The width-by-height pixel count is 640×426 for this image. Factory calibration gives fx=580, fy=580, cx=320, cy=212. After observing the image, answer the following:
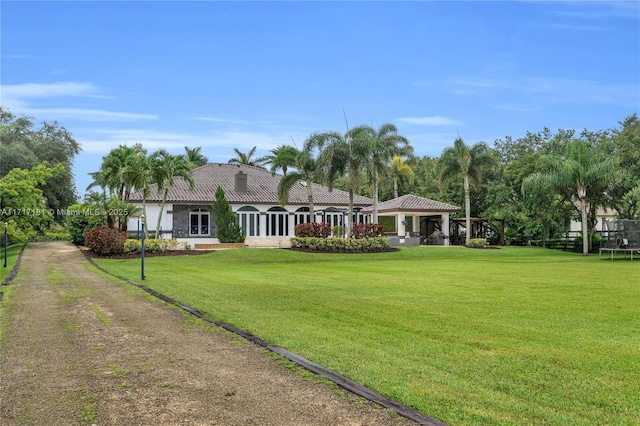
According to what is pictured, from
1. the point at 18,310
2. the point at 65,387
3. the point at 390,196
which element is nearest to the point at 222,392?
the point at 65,387

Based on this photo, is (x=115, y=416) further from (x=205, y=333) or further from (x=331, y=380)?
(x=205, y=333)

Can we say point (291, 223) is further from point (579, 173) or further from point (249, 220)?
point (579, 173)

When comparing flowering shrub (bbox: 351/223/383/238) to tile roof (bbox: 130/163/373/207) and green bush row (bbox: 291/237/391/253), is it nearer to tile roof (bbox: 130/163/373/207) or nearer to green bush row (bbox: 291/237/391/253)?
green bush row (bbox: 291/237/391/253)

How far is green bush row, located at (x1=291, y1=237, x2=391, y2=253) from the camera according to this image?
33375 mm

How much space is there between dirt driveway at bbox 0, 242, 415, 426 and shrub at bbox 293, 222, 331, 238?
79.7 feet

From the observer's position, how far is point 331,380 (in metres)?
5.77

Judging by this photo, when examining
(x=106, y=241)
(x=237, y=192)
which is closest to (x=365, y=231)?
(x=237, y=192)

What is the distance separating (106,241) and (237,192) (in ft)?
47.2

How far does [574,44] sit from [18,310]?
53.7ft

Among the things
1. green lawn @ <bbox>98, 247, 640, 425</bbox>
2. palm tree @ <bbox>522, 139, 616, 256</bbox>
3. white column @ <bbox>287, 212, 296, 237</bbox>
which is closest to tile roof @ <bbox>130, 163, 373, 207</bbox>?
white column @ <bbox>287, 212, 296, 237</bbox>

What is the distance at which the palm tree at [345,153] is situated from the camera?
33.2 m

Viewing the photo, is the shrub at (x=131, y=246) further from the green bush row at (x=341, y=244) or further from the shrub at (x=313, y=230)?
the shrub at (x=313, y=230)

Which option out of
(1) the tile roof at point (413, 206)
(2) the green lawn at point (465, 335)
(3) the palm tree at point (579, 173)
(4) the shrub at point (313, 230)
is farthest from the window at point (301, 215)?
(2) the green lawn at point (465, 335)

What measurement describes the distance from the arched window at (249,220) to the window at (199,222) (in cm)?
221
